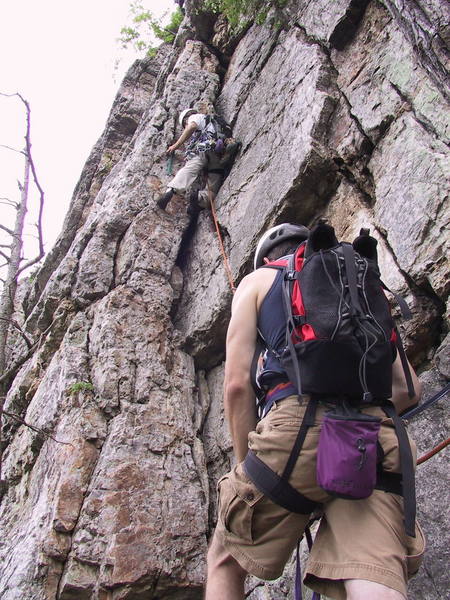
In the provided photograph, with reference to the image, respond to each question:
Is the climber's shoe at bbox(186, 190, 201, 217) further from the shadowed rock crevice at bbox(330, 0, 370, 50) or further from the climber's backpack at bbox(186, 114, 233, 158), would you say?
the shadowed rock crevice at bbox(330, 0, 370, 50)

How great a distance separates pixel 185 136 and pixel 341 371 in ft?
25.3

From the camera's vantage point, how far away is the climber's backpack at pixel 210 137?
8.26 meters

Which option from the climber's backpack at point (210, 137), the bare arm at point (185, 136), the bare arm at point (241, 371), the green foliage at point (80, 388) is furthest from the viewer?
the bare arm at point (185, 136)

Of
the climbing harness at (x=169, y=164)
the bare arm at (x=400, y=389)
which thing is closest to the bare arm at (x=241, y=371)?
the bare arm at (x=400, y=389)

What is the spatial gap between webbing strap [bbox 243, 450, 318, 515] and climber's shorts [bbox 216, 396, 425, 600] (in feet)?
0.11

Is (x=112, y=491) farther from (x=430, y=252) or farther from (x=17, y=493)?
(x=430, y=252)

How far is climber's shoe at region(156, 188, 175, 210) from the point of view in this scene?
8281 millimetres

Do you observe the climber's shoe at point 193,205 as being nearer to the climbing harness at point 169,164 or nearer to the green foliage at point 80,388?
the climbing harness at point 169,164

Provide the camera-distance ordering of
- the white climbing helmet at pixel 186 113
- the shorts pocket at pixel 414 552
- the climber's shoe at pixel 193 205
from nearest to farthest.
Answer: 1. the shorts pocket at pixel 414 552
2. the climber's shoe at pixel 193 205
3. the white climbing helmet at pixel 186 113

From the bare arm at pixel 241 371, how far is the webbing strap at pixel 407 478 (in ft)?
2.76

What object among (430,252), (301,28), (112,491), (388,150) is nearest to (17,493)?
(112,491)

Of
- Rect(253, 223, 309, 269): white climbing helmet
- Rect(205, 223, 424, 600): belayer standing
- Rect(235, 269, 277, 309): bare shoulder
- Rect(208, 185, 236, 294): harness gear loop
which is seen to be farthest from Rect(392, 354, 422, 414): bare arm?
Rect(208, 185, 236, 294): harness gear loop

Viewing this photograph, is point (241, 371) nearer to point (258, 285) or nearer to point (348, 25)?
point (258, 285)

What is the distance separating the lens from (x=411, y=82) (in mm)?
5062
